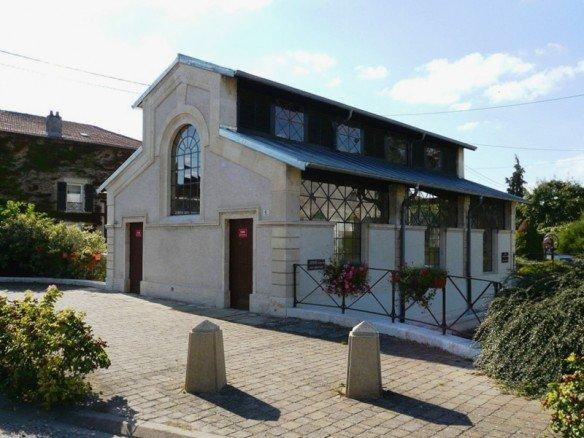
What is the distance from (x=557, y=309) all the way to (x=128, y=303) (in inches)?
407

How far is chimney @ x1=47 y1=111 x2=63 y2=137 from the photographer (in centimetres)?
2949

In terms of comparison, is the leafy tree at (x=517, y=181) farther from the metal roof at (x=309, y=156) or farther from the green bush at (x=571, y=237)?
the metal roof at (x=309, y=156)

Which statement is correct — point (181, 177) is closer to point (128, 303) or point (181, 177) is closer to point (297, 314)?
point (128, 303)

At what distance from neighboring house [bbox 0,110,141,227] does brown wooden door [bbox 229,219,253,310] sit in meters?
19.9

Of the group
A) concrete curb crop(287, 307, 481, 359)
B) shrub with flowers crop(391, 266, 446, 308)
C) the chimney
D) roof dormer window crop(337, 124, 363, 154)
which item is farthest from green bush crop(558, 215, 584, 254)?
the chimney

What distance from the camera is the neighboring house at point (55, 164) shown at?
28.1m

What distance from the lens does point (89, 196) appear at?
30422mm

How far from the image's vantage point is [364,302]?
12711 mm

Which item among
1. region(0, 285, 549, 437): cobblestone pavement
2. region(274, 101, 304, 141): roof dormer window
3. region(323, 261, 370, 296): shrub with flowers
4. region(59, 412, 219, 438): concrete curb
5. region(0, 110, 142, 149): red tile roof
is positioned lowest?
region(59, 412, 219, 438): concrete curb

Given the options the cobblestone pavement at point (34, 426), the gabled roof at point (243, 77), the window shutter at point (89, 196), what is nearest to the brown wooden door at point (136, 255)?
the gabled roof at point (243, 77)

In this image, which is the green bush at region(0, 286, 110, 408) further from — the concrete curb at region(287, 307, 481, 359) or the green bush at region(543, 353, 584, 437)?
the concrete curb at region(287, 307, 481, 359)

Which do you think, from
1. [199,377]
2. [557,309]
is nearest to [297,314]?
[199,377]

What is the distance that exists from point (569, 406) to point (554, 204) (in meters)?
47.1

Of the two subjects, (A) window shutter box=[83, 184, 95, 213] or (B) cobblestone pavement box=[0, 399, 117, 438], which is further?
(A) window shutter box=[83, 184, 95, 213]
